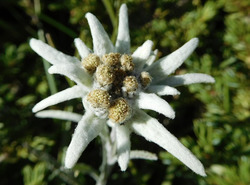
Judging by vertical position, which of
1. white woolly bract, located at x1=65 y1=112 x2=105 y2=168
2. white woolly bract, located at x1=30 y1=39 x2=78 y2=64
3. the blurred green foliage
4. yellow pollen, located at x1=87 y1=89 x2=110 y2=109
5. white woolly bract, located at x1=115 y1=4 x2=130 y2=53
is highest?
white woolly bract, located at x1=30 y1=39 x2=78 y2=64

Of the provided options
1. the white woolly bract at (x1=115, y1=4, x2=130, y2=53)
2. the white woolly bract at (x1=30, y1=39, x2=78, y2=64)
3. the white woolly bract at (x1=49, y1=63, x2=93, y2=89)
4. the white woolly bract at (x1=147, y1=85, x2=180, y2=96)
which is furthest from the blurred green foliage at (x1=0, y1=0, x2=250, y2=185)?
the white woolly bract at (x1=49, y1=63, x2=93, y2=89)

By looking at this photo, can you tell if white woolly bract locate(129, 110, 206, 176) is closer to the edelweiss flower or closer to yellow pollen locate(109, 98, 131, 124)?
the edelweiss flower

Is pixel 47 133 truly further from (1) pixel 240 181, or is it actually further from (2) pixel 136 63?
(1) pixel 240 181

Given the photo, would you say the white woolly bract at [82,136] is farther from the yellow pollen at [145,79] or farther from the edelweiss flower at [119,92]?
the yellow pollen at [145,79]

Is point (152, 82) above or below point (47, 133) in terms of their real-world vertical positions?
above

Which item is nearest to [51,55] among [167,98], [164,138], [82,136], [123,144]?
[82,136]

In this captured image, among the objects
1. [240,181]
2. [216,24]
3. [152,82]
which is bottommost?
[240,181]

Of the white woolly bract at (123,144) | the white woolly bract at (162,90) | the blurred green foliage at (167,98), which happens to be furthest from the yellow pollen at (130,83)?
the blurred green foliage at (167,98)

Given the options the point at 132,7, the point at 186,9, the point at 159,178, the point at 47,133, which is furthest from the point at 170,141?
the point at 186,9
